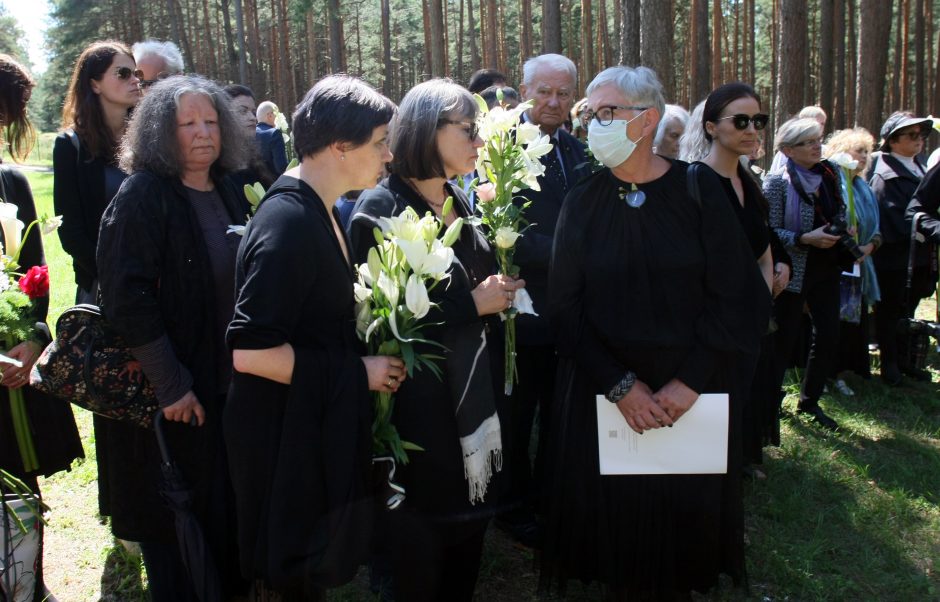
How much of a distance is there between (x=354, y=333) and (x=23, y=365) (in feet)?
4.30

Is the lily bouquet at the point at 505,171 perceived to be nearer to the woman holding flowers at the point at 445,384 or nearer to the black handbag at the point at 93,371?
the woman holding flowers at the point at 445,384

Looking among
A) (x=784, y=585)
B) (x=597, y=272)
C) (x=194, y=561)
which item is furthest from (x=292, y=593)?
(x=784, y=585)

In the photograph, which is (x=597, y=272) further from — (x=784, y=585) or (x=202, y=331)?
(x=784, y=585)

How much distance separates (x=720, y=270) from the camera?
8.57 feet

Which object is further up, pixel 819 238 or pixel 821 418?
pixel 819 238

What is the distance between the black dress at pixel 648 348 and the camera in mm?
2631

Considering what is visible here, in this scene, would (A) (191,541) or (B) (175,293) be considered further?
(B) (175,293)

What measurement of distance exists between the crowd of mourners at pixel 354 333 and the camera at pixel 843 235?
2.48 m

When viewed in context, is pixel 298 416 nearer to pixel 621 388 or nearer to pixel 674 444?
pixel 621 388

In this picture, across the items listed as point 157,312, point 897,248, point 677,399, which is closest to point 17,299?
point 157,312

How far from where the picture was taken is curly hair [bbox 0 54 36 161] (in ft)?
9.79

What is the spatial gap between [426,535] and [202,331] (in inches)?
40.6

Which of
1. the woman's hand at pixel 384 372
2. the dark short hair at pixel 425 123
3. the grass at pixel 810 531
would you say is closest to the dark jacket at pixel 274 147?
the grass at pixel 810 531

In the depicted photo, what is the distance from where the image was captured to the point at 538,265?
3432 millimetres
